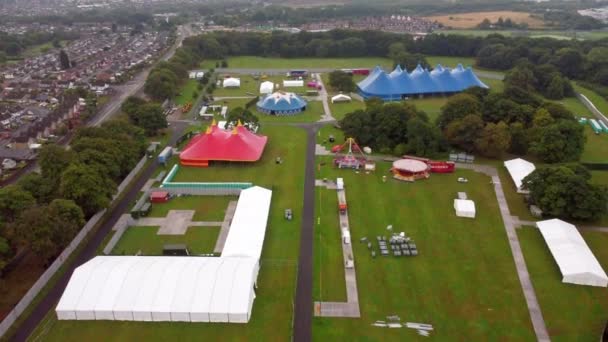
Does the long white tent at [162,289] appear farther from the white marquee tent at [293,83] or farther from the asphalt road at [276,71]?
the asphalt road at [276,71]

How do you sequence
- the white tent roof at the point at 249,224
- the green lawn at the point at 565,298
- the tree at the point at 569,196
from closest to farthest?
1. the green lawn at the point at 565,298
2. the white tent roof at the point at 249,224
3. the tree at the point at 569,196

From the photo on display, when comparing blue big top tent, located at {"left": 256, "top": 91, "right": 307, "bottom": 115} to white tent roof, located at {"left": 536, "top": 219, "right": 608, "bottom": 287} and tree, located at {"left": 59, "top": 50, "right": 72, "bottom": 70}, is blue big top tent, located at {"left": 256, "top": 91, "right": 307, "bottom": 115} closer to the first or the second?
white tent roof, located at {"left": 536, "top": 219, "right": 608, "bottom": 287}

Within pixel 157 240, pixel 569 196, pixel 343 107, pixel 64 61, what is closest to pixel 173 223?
pixel 157 240

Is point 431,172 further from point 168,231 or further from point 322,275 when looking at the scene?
point 168,231

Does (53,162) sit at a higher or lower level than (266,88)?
higher

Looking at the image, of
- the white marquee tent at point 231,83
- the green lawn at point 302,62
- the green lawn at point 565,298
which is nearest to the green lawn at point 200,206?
Answer: the green lawn at point 565,298

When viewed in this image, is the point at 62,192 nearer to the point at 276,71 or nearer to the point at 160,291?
the point at 160,291
